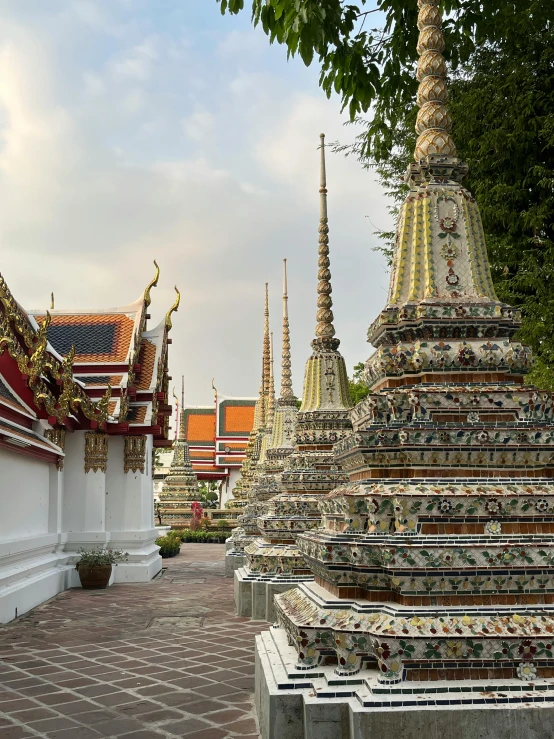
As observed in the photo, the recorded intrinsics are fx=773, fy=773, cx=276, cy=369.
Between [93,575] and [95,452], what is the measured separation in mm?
2292

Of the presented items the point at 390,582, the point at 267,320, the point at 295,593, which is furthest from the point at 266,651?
the point at 267,320

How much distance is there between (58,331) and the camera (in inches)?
672

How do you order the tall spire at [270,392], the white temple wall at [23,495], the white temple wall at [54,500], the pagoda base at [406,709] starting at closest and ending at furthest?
the pagoda base at [406,709] < the white temple wall at [23,495] < the white temple wall at [54,500] < the tall spire at [270,392]

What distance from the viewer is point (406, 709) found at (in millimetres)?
3391

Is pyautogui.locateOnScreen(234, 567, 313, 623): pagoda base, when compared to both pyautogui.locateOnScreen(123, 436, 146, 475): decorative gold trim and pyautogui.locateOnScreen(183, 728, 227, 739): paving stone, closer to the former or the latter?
pyautogui.locateOnScreen(183, 728, 227, 739): paving stone

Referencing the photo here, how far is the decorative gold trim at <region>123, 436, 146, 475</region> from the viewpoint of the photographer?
1495 centimetres

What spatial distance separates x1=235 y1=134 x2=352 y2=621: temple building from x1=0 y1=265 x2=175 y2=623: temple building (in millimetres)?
3068

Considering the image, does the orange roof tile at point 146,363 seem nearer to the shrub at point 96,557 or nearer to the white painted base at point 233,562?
the shrub at point 96,557

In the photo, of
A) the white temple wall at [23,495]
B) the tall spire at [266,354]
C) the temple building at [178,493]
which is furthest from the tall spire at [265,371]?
the white temple wall at [23,495]

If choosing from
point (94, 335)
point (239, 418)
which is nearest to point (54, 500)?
point (94, 335)

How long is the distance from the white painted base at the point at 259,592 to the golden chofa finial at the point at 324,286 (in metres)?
3.08

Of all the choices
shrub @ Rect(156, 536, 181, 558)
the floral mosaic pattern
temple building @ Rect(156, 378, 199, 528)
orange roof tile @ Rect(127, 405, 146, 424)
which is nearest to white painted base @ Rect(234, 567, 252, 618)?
the floral mosaic pattern

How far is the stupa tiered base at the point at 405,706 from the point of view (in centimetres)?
337

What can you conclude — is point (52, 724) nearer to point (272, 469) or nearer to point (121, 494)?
point (272, 469)
